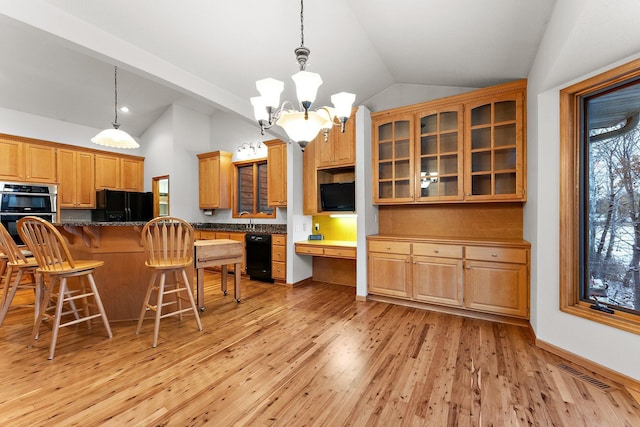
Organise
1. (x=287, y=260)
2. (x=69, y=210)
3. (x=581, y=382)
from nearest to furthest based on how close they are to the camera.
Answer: (x=581, y=382) → (x=287, y=260) → (x=69, y=210)

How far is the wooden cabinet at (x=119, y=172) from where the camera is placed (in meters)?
5.79

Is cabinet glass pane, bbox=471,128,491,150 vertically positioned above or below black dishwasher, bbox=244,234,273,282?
above

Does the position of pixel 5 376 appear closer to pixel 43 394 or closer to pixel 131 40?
pixel 43 394

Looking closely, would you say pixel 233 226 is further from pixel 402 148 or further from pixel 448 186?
pixel 448 186

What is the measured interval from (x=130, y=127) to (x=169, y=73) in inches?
177

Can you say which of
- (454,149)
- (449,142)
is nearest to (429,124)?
(449,142)

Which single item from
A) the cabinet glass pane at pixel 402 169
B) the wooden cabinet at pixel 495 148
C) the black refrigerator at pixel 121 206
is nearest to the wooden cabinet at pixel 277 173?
the cabinet glass pane at pixel 402 169

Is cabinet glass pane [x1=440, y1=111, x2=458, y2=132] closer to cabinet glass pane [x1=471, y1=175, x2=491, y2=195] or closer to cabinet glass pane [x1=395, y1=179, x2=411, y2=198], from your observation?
cabinet glass pane [x1=471, y1=175, x2=491, y2=195]

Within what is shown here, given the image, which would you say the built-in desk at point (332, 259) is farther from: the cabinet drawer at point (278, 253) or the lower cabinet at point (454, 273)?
the lower cabinet at point (454, 273)

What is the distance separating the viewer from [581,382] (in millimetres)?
1939

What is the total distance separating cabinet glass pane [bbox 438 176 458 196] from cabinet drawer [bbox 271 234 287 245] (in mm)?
2414

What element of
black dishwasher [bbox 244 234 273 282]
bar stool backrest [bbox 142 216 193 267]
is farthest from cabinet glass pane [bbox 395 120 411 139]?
bar stool backrest [bbox 142 216 193 267]

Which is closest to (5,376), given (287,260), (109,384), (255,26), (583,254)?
(109,384)

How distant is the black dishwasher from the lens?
470 centimetres
